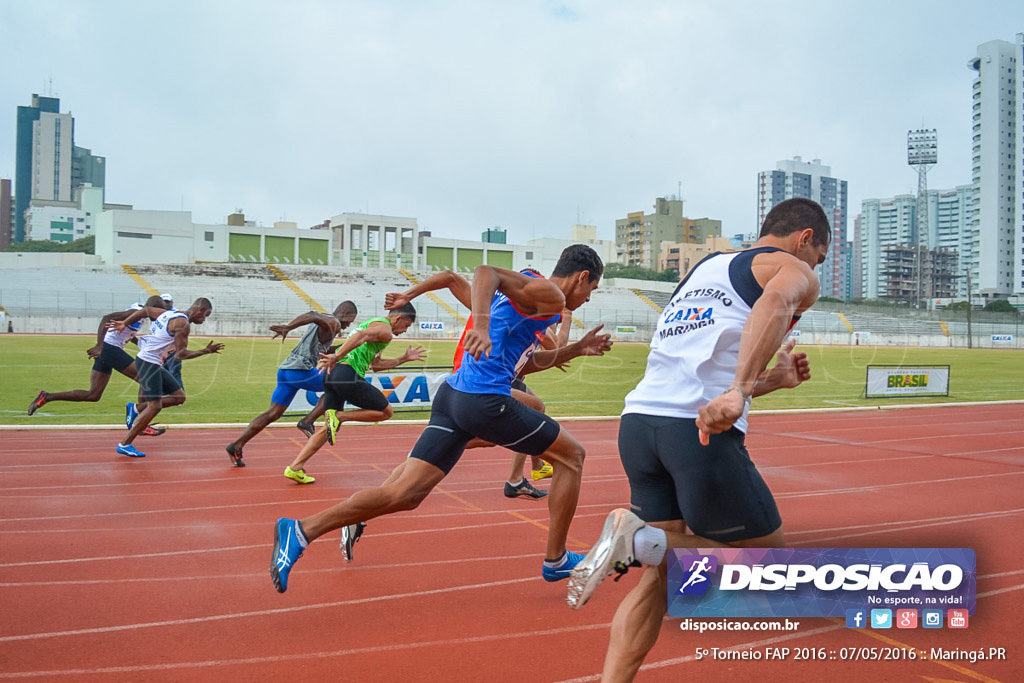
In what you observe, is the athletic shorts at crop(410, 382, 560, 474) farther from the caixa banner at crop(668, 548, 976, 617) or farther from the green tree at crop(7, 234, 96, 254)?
the green tree at crop(7, 234, 96, 254)

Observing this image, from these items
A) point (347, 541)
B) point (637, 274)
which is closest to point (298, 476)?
point (347, 541)

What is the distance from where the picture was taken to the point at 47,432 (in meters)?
10.8

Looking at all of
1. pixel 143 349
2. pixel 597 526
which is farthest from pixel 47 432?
pixel 597 526

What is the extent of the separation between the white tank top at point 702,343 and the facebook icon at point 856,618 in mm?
1580

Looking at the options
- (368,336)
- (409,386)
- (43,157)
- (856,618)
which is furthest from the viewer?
(43,157)

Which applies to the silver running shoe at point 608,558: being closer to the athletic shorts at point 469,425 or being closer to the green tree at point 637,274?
the athletic shorts at point 469,425

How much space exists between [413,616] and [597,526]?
7.99 feet

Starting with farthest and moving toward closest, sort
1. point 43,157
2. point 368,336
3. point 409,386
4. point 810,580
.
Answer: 1. point 43,157
2. point 409,386
3. point 368,336
4. point 810,580

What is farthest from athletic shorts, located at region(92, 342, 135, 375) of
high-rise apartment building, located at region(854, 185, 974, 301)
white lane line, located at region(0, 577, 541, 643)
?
high-rise apartment building, located at region(854, 185, 974, 301)

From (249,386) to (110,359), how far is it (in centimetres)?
832

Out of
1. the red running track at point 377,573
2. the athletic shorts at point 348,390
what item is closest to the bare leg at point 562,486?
the red running track at point 377,573

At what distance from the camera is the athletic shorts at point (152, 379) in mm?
9000

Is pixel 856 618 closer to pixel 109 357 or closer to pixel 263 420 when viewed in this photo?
pixel 263 420

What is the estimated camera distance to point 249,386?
18.2 metres
